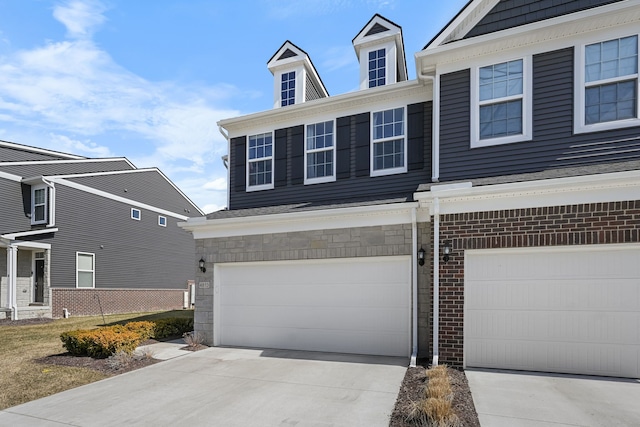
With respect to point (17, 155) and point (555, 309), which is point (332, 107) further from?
point (17, 155)

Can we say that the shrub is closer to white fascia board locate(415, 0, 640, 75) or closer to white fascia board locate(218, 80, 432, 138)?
white fascia board locate(218, 80, 432, 138)

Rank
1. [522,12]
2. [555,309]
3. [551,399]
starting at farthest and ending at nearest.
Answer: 1. [522,12]
2. [555,309]
3. [551,399]

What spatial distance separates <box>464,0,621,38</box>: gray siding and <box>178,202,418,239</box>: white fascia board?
159 inches

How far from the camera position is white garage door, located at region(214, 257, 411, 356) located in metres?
7.92

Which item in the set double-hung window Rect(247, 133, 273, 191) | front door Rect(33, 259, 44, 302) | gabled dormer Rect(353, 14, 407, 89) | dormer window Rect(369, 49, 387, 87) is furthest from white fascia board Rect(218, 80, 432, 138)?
front door Rect(33, 259, 44, 302)

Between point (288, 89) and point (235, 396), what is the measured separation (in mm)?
9175

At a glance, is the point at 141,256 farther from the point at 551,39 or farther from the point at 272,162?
the point at 551,39

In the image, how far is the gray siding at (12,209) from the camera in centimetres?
1619

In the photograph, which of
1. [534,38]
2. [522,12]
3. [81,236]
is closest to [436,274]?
[534,38]

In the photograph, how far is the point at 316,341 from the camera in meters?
8.51

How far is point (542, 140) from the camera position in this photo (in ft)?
23.0

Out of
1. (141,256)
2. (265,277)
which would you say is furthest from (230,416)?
(141,256)

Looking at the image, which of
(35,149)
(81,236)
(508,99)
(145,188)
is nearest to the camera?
(508,99)

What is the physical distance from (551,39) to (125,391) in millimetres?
9863
